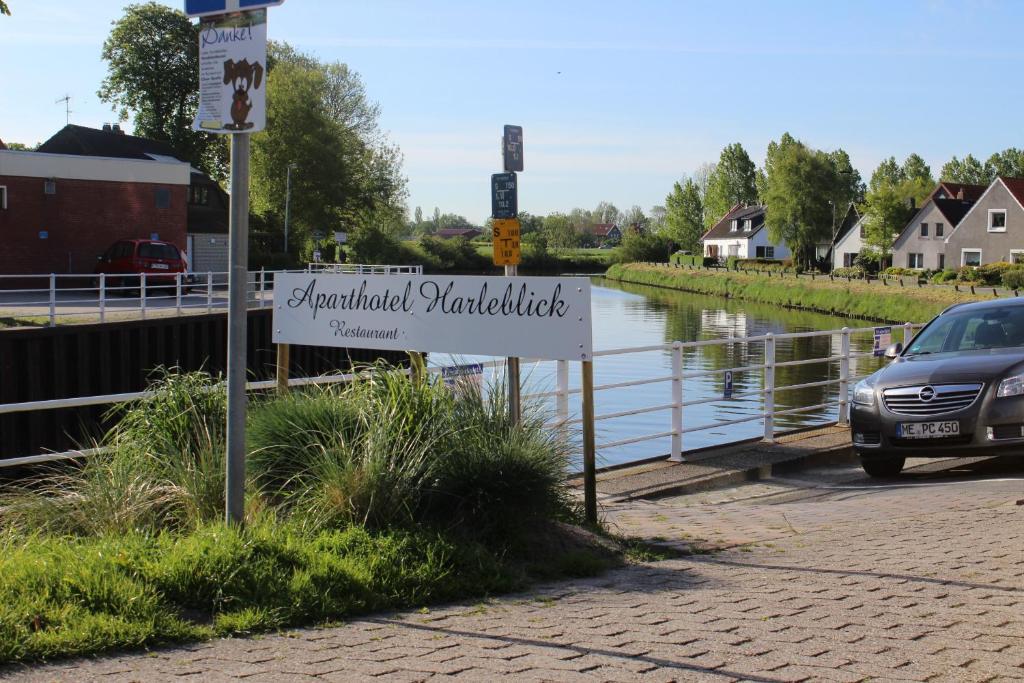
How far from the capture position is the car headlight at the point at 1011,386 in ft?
34.5

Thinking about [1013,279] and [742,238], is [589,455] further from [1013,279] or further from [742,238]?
[742,238]

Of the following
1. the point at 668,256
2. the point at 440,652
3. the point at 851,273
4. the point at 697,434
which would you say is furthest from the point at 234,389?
the point at 668,256

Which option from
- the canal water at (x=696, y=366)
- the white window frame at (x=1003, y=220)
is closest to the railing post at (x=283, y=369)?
the canal water at (x=696, y=366)

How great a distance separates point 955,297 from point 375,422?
173 ft

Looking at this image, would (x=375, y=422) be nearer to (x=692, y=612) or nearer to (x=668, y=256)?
(x=692, y=612)

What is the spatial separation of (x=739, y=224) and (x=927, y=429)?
13236 centimetres

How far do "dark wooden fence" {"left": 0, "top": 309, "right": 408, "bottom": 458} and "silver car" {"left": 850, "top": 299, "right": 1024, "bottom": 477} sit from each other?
828cm

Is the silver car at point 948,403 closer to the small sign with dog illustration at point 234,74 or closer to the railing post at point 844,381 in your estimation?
the railing post at point 844,381

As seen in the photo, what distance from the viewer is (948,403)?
10.7m

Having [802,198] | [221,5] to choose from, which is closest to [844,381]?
[221,5]

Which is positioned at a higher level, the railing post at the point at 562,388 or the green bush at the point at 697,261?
the green bush at the point at 697,261

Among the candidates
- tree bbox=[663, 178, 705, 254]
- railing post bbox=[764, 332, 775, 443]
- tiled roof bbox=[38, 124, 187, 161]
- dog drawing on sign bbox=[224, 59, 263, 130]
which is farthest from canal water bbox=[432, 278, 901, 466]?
tree bbox=[663, 178, 705, 254]

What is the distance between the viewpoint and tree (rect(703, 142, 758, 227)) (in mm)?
153350

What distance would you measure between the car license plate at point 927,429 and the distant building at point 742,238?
119 m
